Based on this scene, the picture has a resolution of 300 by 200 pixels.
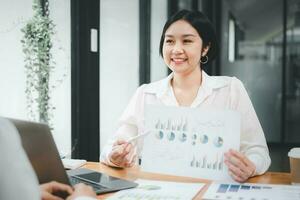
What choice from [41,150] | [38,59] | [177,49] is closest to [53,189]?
[41,150]

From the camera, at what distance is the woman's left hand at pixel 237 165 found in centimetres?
140

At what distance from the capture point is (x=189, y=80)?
78.6 inches

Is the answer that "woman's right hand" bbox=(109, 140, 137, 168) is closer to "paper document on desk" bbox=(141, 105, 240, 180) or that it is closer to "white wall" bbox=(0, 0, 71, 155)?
"paper document on desk" bbox=(141, 105, 240, 180)

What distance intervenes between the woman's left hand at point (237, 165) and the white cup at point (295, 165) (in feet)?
0.44

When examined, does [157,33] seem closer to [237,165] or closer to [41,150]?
[237,165]

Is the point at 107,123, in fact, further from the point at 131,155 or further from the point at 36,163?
the point at 36,163

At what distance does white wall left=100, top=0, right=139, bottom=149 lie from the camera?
3.32 m

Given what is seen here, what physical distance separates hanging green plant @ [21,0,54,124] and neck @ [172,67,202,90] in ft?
3.47

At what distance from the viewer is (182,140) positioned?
4.78 feet

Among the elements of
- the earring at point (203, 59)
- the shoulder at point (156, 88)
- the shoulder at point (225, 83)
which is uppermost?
the earring at point (203, 59)

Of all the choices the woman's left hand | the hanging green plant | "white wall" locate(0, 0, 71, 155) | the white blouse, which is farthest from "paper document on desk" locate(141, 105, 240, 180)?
the hanging green plant

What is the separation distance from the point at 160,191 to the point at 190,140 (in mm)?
212

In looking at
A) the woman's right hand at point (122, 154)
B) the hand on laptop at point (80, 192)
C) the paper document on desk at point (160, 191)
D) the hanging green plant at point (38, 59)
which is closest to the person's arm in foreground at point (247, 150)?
the paper document on desk at point (160, 191)

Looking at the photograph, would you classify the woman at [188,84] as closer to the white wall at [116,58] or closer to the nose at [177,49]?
the nose at [177,49]
